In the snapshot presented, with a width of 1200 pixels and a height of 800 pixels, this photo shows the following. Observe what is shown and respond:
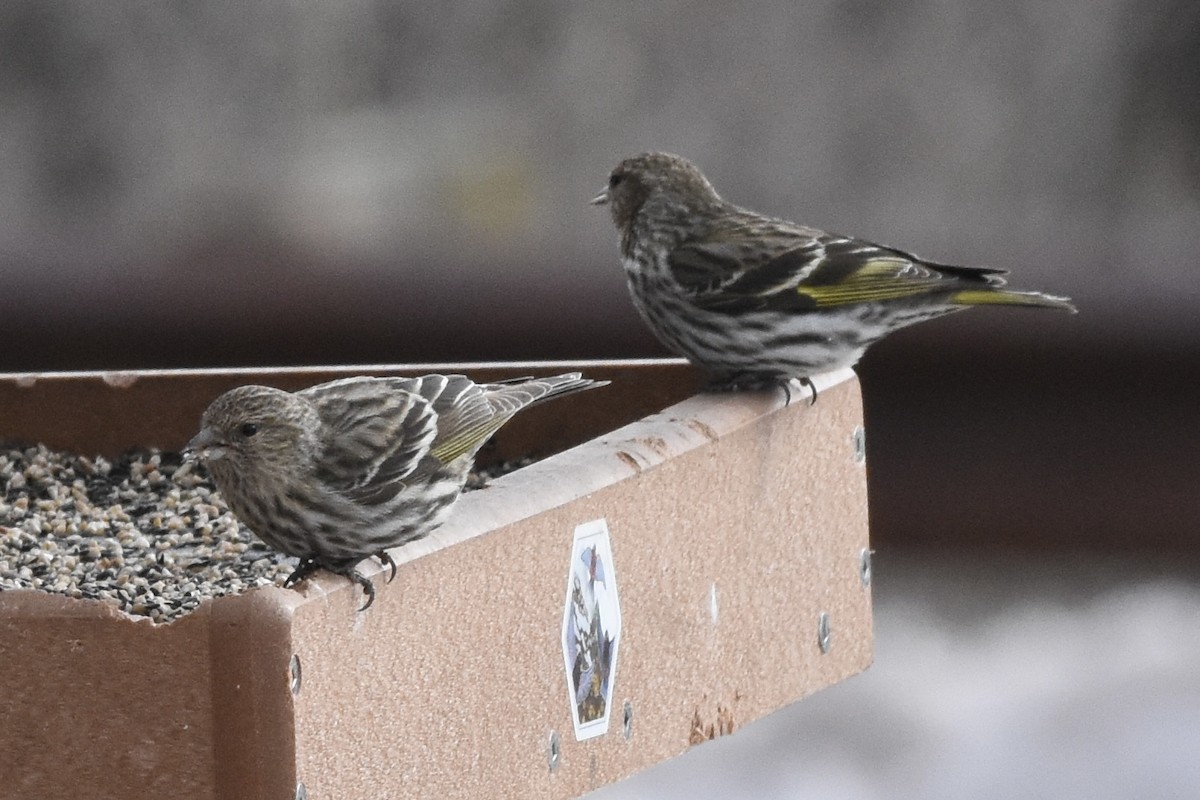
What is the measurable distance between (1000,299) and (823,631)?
0.96 metres

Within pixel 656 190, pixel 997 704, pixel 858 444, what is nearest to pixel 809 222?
pixel 997 704

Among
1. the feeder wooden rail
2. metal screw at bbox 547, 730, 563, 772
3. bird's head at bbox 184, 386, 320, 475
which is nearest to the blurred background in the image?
the feeder wooden rail

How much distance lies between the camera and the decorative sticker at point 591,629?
14.9 feet

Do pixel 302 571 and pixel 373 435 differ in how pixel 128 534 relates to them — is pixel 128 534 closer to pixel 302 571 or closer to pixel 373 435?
pixel 373 435

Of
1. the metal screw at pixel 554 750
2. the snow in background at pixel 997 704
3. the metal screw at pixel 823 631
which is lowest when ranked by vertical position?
the snow in background at pixel 997 704

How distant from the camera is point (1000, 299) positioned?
5910 mm

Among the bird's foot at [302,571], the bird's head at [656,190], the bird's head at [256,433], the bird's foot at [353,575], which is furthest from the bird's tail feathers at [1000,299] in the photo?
the bird's foot at [353,575]

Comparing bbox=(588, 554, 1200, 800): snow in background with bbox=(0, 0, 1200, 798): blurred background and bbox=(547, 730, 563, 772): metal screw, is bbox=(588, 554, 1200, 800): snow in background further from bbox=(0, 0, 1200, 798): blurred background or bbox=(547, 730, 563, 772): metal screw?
bbox=(547, 730, 563, 772): metal screw

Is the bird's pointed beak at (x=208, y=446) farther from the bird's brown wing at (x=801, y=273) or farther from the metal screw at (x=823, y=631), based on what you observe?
the bird's brown wing at (x=801, y=273)

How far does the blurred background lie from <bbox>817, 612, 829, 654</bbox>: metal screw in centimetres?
267

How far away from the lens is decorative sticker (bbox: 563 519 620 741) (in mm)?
4543

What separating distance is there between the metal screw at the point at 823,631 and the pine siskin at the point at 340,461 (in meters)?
0.89

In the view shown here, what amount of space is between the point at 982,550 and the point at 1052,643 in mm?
589

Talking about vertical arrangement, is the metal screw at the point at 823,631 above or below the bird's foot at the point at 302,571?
below
